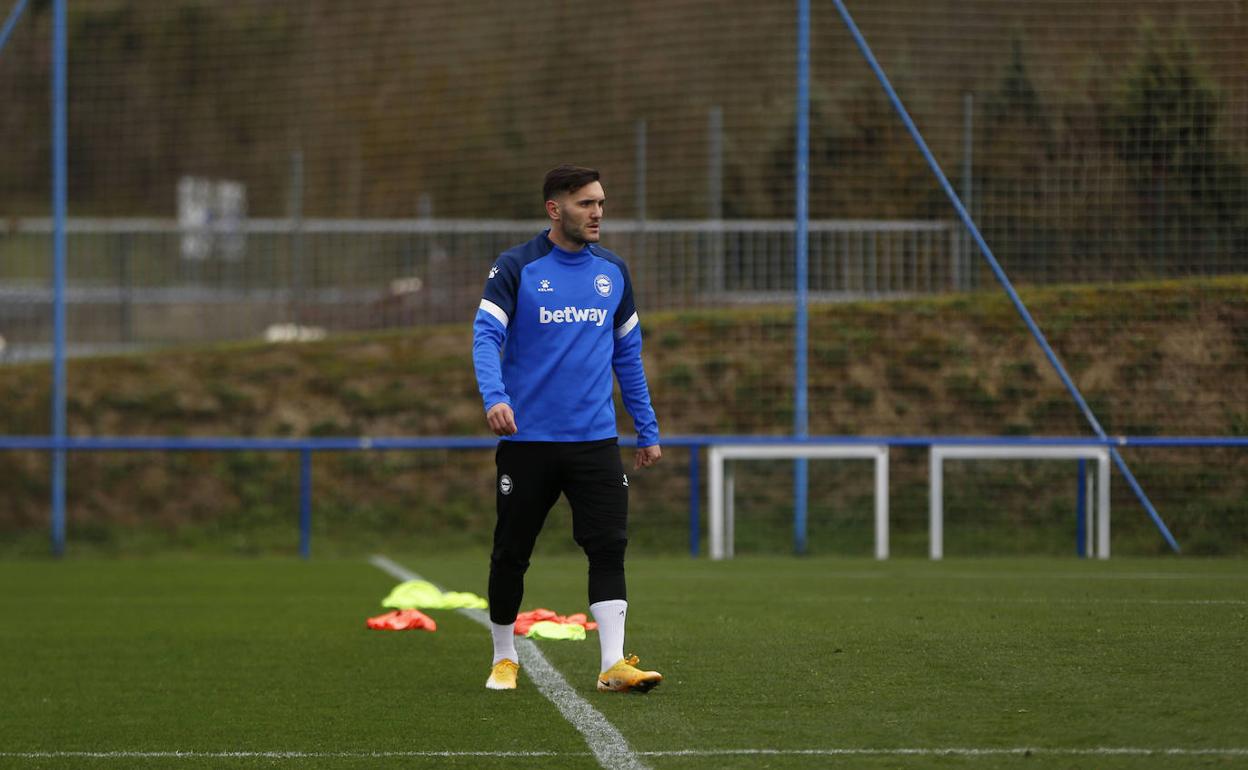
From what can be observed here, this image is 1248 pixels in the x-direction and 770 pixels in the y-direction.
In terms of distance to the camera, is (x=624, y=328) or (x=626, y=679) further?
(x=624, y=328)

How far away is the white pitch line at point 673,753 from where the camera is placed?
4.96m

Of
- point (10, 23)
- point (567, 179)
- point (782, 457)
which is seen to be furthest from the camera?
point (10, 23)

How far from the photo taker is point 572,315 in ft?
21.7

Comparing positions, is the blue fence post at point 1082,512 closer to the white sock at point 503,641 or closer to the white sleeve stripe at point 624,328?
the white sleeve stripe at point 624,328

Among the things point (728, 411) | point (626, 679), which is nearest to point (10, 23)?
point (728, 411)

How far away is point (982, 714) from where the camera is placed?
5.70 metres

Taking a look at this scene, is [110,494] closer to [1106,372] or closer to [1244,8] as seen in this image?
[1106,372]

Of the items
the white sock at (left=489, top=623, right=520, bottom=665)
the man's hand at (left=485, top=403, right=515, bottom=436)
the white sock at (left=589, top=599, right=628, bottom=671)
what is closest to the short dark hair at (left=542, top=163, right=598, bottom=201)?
the man's hand at (left=485, top=403, right=515, bottom=436)

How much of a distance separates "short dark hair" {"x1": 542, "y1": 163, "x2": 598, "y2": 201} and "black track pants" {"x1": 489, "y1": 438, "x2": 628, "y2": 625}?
0.92 m

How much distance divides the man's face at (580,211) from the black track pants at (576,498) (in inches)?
30.6

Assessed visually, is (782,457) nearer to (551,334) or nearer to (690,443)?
(690,443)

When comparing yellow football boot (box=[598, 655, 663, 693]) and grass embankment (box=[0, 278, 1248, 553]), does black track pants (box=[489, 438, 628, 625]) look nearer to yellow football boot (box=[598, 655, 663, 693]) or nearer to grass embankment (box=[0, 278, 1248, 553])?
yellow football boot (box=[598, 655, 663, 693])

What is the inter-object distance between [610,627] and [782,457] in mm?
8289

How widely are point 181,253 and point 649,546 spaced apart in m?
7.84
